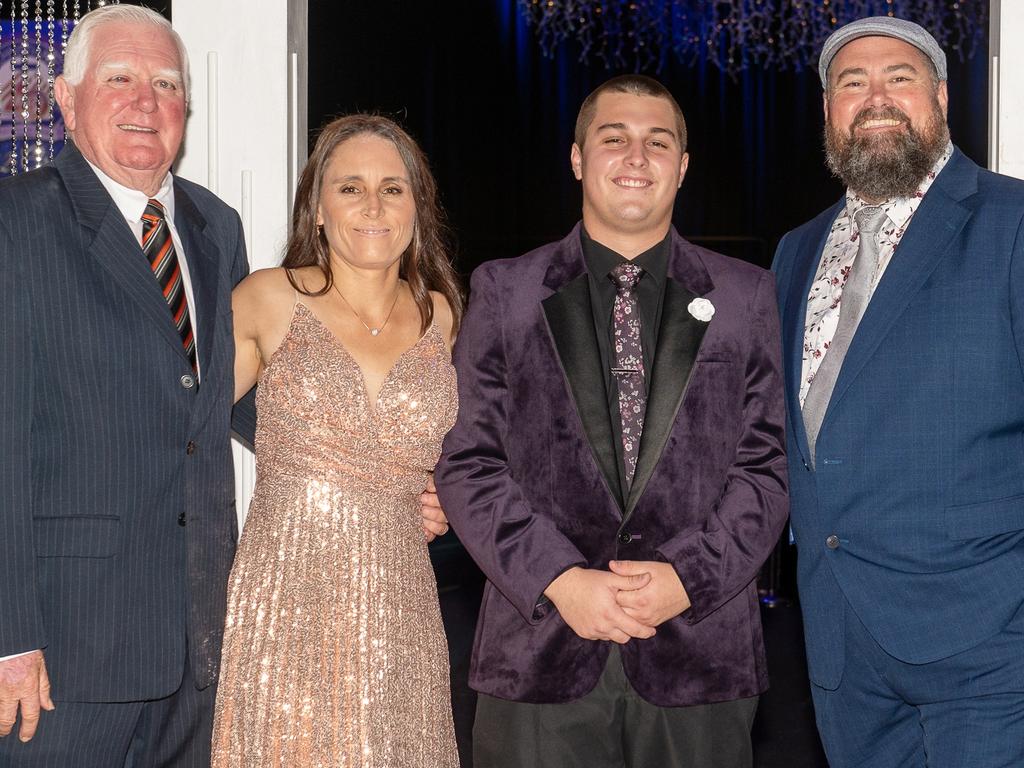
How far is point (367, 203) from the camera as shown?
2604 millimetres

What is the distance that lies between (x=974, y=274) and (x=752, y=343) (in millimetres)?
465

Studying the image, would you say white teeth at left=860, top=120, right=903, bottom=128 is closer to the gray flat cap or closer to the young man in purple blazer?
the gray flat cap

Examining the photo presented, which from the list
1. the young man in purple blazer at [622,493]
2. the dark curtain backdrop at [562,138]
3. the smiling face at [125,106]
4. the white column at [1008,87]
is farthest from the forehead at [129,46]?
the dark curtain backdrop at [562,138]

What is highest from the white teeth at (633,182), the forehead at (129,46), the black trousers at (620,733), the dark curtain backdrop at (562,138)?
the dark curtain backdrop at (562,138)

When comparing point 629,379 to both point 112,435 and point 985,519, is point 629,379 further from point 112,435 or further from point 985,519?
point 112,435

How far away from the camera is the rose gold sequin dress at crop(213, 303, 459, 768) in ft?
7.88

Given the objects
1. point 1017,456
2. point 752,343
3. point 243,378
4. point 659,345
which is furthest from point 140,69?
point 1017,456

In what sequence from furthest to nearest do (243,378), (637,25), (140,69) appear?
1. (637,25)
2. (243,378)
3. (140,69)

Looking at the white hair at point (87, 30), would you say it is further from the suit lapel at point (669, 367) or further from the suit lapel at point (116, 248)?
the suit lapel at point (669, 367)

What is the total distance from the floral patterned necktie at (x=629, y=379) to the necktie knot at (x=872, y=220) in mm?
525

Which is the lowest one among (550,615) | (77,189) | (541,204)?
(550,615)

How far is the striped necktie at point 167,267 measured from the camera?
236 cm

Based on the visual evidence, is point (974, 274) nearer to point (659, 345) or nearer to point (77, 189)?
point (659, 345)

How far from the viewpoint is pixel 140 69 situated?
7.87 feet
